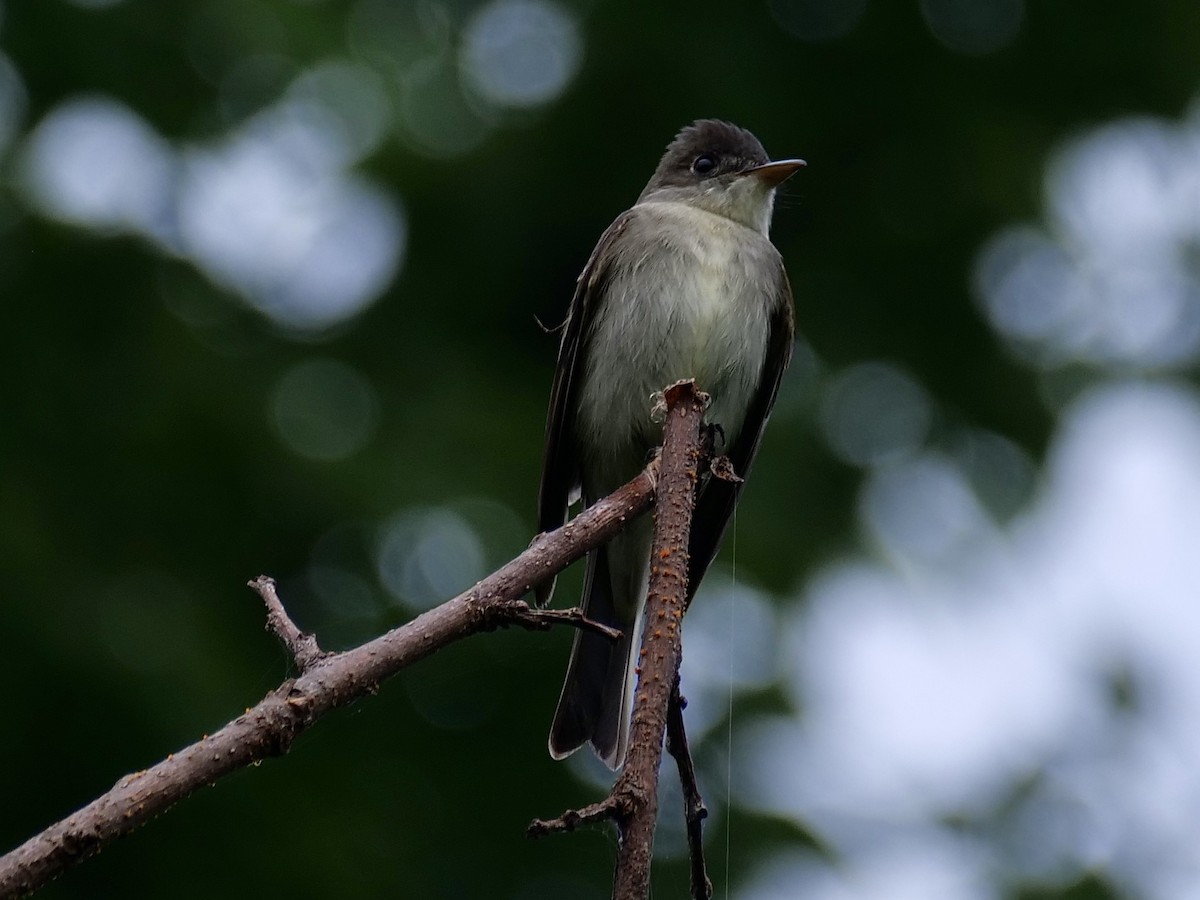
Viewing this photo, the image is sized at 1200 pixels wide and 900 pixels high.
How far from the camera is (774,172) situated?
4.71 meters

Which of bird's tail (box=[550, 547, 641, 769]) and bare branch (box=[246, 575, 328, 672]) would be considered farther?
bird's tail (box=[550, 547, 641, 769])

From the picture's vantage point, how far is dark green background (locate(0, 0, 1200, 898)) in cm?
621

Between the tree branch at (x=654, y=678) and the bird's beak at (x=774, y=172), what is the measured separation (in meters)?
2.39

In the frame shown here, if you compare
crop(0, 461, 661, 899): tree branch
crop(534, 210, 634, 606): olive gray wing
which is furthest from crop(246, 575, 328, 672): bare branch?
crop(534, 210, 634, 606): olive gray wing

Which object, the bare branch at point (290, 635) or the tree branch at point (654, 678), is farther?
the bare branch at point (290, 635)

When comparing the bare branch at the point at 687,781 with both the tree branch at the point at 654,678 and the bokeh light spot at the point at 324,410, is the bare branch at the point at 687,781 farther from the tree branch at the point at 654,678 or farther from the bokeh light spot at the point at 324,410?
the bokeh light spot at the point at 324,410

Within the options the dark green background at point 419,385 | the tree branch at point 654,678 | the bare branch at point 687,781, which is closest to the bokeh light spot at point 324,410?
the dark green background at point 419,385

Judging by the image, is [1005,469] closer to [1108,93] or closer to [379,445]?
[1108,93]

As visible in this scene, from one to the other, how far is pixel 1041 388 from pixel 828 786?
99.3 inches

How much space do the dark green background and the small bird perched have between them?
188 centimetres

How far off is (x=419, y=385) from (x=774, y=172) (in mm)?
3329

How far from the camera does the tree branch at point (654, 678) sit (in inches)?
59.0

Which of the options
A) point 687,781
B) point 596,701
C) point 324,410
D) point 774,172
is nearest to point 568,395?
point 774,172

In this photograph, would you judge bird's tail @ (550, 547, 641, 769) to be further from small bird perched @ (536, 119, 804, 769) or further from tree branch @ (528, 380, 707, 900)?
tree branch @ (528, 380, 707, 900)
